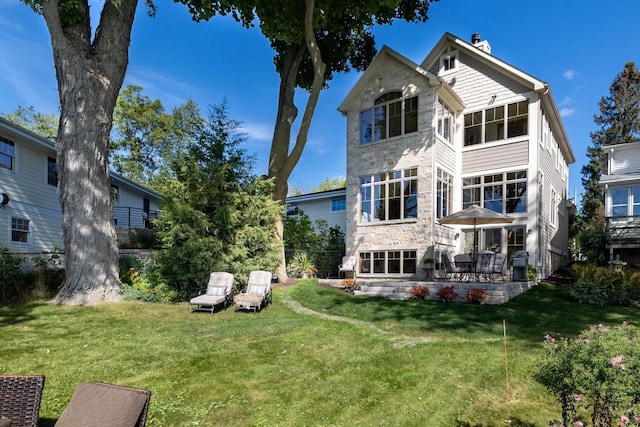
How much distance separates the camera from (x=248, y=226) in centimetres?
1246

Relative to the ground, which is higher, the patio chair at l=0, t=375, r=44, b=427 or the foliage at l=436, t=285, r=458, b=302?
the patio chair at l=0, t=375, r=44, b=427

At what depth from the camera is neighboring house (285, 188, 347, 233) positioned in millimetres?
21703

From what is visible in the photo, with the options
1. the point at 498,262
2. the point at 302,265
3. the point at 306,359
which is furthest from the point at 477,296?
the point at 302,265

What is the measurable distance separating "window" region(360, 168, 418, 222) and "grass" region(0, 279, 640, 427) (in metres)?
5.69

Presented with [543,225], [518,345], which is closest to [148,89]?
[543,225]

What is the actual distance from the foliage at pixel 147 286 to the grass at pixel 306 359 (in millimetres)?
1101

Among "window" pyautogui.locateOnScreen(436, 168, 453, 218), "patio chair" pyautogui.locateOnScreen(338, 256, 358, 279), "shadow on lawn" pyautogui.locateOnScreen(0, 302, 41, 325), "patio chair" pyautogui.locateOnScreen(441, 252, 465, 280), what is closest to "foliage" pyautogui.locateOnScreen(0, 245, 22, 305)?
"shadow on lawn" pyautogui.locateOnScreen(0, 302, 41, 325)

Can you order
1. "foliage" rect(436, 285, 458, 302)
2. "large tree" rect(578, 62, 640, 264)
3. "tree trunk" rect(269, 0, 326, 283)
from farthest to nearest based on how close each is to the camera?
"large tree" rect(578, 62, 640, 264), "tree trunk" rect(269, 0, 326, 283), "foliage" rect(436, 285, 458, 302)

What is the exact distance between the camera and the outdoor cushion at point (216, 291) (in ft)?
33.7

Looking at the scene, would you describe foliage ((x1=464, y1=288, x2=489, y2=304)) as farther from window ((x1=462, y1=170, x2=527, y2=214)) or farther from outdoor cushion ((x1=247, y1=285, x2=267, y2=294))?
outdoor cushion ((x1=247, y1=285, x2=267, y2=294))

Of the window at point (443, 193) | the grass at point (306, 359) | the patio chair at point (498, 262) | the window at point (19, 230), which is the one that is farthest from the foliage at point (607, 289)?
the window at point (19, 230)

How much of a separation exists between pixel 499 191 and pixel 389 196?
14.9ft

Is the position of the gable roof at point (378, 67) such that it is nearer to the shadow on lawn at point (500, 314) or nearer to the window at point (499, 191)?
the window at point (499, 191)

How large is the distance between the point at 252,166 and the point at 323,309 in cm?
601
